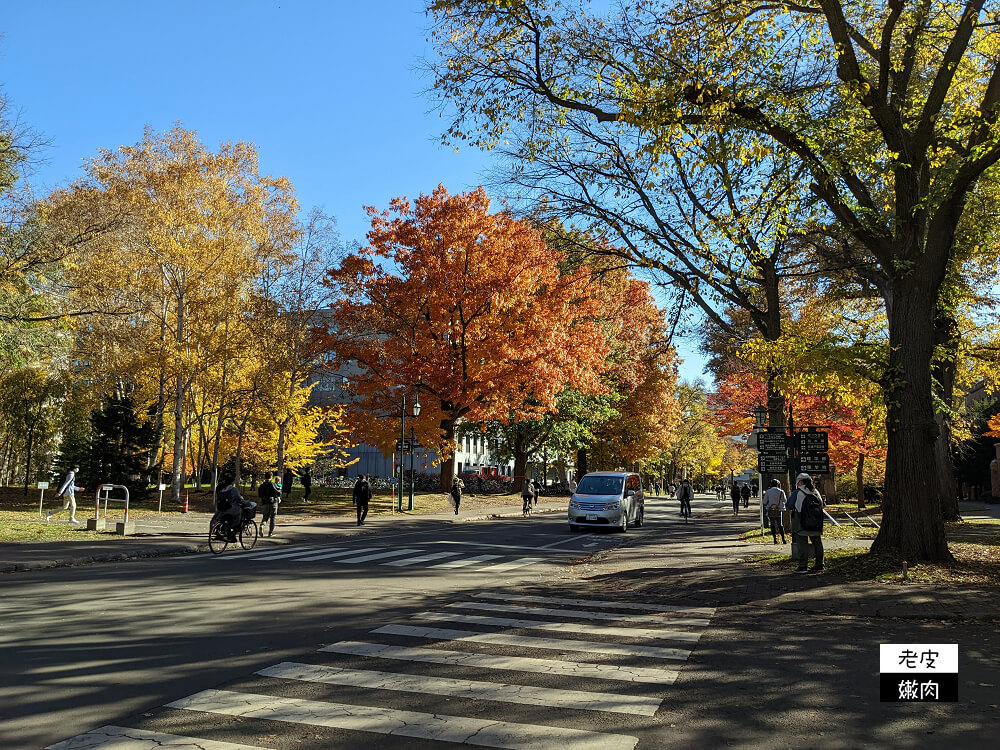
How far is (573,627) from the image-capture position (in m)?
8.95

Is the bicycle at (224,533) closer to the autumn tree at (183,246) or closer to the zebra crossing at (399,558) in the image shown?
the zebra crossing at (399,558)

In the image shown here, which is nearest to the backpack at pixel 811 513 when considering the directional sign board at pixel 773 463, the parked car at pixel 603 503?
the directional sign board at pixel 773 463

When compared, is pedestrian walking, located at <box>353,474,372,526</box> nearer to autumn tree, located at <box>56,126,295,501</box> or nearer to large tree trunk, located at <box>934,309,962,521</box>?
autumn tree, located at <box>56,126,295,501</box>

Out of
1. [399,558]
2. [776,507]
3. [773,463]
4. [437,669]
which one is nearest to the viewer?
[437,669]

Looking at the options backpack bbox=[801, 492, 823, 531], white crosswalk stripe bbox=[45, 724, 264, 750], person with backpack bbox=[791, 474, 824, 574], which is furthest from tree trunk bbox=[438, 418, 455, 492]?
white crosswalk stripe bbox=[45, 724, 264, 750]

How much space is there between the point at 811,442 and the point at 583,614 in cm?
1405

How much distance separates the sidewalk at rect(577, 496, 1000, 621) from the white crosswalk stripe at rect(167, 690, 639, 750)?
21.4ft

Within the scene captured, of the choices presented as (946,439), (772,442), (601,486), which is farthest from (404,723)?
(946,439)

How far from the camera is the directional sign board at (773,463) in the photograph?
67.5 ft

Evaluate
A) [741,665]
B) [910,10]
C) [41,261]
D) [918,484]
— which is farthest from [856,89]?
[41,261]

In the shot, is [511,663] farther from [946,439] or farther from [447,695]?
[946,439]

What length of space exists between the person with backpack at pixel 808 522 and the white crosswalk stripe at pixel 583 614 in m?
4.61

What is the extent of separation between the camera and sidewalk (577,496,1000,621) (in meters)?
9.82

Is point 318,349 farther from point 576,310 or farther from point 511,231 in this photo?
point 576,310
